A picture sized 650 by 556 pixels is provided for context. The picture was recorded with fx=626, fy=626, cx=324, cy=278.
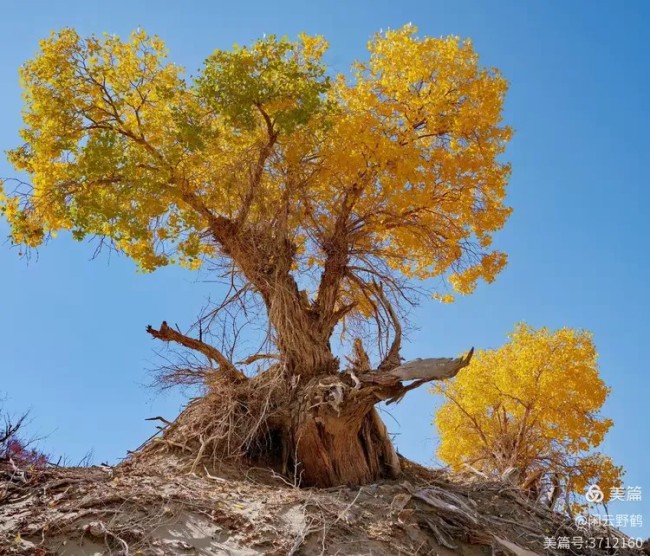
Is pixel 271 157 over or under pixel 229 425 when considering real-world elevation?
over

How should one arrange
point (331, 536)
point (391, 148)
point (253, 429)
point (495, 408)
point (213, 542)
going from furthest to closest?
point (495, 408) < point (391, 148) < point (253, 429) < point (331, 536) < point (213, 542)

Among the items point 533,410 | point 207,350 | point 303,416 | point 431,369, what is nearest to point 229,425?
point 303,416

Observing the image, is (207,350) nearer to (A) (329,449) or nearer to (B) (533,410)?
(A) (329,449)

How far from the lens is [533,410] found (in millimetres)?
15102

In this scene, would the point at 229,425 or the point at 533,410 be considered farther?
the point at 533,410

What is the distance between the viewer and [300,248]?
10570 mm

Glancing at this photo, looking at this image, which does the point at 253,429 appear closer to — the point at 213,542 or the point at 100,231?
the point at 213,542

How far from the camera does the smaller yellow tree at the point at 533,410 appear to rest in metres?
14.8

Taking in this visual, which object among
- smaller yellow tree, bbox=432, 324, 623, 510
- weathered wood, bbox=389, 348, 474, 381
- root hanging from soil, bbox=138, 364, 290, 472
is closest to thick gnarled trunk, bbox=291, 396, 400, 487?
root hanging from soil, bbox=138, 364, 290, 472

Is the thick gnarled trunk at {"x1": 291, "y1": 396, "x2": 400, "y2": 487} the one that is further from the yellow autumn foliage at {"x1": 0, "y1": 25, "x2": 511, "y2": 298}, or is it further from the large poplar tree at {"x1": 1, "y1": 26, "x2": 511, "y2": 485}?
the yellow autumn foliage at {"x1": 0, "y1": 25, "x2": 511, "y2": 298}

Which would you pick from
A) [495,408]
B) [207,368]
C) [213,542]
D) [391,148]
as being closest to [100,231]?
[207,368]

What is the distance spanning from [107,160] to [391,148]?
3.94 m

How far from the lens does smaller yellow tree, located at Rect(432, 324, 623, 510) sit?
48.5ft

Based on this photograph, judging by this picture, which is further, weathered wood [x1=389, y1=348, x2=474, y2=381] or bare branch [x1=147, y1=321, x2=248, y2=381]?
bare branch [x1=147, y1=321, x2=248, y2=381]
